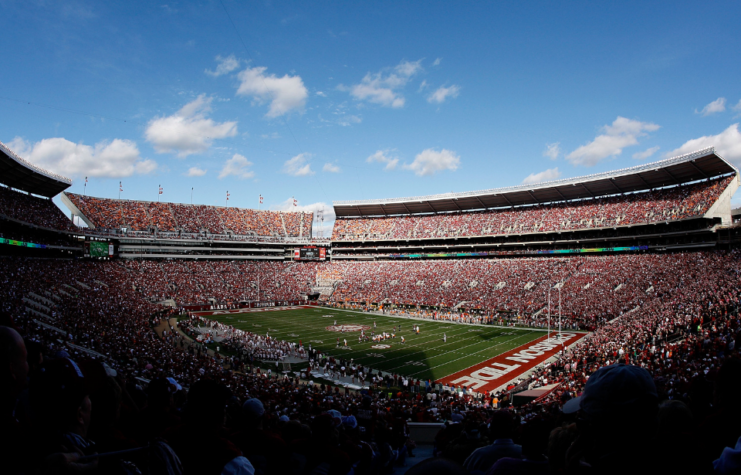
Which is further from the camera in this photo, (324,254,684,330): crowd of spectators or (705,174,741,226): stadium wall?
(705,174,741,226): stadium wall

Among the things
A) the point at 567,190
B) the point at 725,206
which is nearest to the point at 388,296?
the point at 567,190

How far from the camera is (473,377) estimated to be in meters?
23.4

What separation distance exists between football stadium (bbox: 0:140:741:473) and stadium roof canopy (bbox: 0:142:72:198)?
0.26 m

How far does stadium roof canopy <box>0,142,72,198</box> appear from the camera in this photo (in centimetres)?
3581

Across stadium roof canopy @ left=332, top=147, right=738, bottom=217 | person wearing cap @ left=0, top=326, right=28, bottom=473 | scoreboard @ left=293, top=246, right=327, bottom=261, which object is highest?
stadium roof canopy @ left=332, top=147, right=738, bottom=217

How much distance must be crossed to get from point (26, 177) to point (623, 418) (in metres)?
54.9

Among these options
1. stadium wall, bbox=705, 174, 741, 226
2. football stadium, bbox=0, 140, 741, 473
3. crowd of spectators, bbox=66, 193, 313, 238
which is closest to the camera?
football stadium, bbox=0, 140, 741, 473

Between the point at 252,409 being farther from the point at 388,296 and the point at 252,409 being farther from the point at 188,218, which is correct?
the point at 188,218

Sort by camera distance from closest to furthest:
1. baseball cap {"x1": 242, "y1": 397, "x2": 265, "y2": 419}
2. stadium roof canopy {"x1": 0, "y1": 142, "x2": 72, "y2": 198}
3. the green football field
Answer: baseball cap {"x1": 242, "y1": 397, "x2": 265, "y2": 419}
the green football field
stadium roof canopy {"x1": 0, "y1": 142, "x2": 72, "y2": 198}

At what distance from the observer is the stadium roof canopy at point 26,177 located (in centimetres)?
3581

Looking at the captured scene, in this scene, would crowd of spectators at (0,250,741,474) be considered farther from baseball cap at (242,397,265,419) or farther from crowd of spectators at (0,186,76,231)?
crowd of spectators at (0,186,76,231)

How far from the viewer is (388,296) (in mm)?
55375

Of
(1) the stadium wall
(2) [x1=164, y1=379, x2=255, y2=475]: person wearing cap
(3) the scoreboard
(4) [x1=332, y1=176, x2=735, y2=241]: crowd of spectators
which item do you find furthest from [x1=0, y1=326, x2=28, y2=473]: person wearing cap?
(3) the scoreboard

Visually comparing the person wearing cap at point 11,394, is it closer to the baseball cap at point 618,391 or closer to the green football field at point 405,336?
the baseball cap at point 618,391
